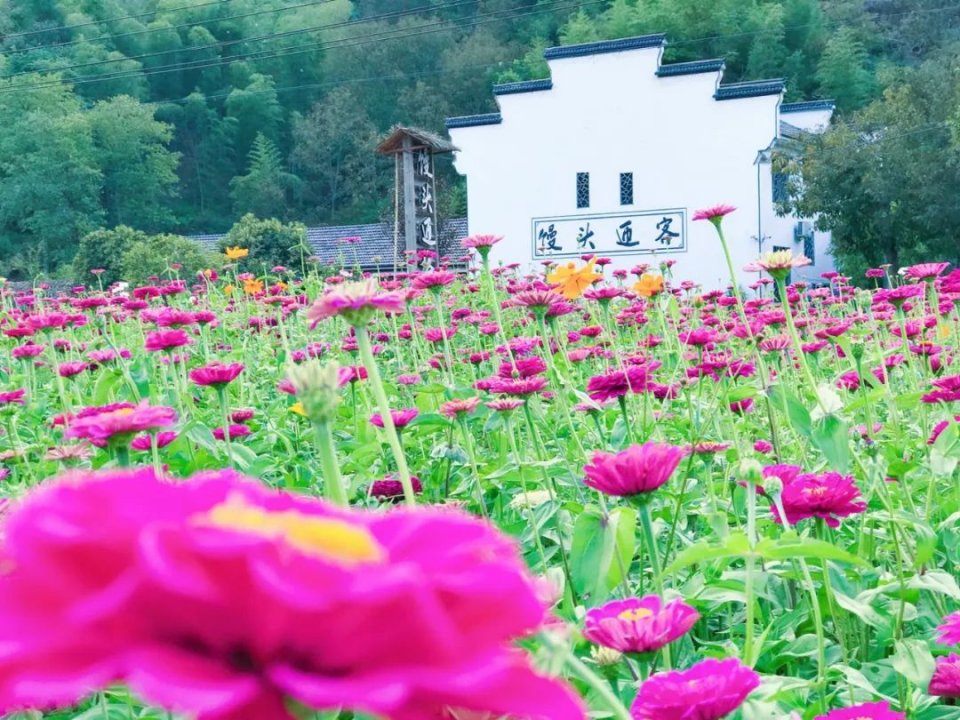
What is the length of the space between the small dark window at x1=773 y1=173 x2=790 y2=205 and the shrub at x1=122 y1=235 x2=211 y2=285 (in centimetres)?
772

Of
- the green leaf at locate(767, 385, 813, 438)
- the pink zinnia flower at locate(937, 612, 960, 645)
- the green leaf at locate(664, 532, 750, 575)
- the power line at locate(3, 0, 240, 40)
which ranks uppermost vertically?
the power line at locate(3, 0, 240, 40)

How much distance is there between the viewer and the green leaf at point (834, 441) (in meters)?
0.85

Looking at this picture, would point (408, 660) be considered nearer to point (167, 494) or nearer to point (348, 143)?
point (167, 494)

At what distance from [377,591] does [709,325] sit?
2666 mm

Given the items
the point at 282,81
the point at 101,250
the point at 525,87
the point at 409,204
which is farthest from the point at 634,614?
the point at 282,81

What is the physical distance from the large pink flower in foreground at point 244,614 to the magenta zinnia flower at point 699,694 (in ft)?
0.81

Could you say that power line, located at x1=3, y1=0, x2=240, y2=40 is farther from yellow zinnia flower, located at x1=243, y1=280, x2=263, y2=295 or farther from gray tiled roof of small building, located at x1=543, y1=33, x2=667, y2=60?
yellow zinnia flower, located at x1=243, y1=280, x2=263, y2=295

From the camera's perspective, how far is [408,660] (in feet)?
0.59

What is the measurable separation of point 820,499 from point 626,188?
1258 centimetres

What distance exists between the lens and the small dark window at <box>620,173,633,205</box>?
508 inches

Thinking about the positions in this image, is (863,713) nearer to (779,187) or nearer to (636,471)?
(636,471)

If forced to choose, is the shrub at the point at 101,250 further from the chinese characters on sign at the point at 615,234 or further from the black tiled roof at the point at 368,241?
the chinese characters on sign at the point at 615,234

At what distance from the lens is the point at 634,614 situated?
56cm

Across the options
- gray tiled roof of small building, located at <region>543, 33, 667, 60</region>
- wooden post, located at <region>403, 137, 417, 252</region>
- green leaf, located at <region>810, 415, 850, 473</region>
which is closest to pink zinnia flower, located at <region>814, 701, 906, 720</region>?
green leaf, located at <region>810, 415, 850, 473</region>
